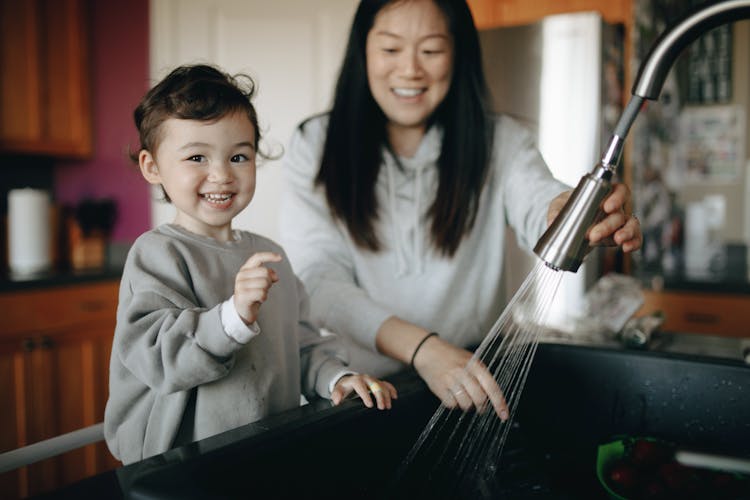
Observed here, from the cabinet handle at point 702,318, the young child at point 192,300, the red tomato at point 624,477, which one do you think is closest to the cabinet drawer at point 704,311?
the cabinet handle at point 702,318

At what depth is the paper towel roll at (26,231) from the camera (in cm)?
252

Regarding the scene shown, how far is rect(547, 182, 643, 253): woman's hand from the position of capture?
0.67m

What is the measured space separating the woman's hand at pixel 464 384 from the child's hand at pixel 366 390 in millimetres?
64

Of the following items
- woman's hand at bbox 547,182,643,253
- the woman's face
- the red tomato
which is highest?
the woman's face

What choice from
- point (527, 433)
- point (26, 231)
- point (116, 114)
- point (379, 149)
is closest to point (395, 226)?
point (379, 149)

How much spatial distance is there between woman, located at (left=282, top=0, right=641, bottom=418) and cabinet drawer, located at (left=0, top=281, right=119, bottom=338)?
1.38 m

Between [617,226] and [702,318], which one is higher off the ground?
[617,226]

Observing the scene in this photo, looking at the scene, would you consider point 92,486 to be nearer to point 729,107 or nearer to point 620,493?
point 620,493

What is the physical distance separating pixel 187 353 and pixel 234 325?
6cm

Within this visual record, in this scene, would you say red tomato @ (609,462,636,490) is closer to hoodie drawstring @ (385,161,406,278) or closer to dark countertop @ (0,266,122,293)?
hoodie drawstring @ (385,161,406,278)

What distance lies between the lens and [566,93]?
244 centimetres

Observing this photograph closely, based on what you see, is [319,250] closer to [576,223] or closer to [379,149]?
[379,149]

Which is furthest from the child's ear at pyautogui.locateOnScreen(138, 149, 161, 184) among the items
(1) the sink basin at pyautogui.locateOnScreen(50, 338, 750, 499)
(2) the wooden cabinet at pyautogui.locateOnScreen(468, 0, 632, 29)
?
(2) the wooden cabinet at pyautogui.locateOnScreen(468, 0, 632, 29)

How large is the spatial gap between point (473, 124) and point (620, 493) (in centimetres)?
69
